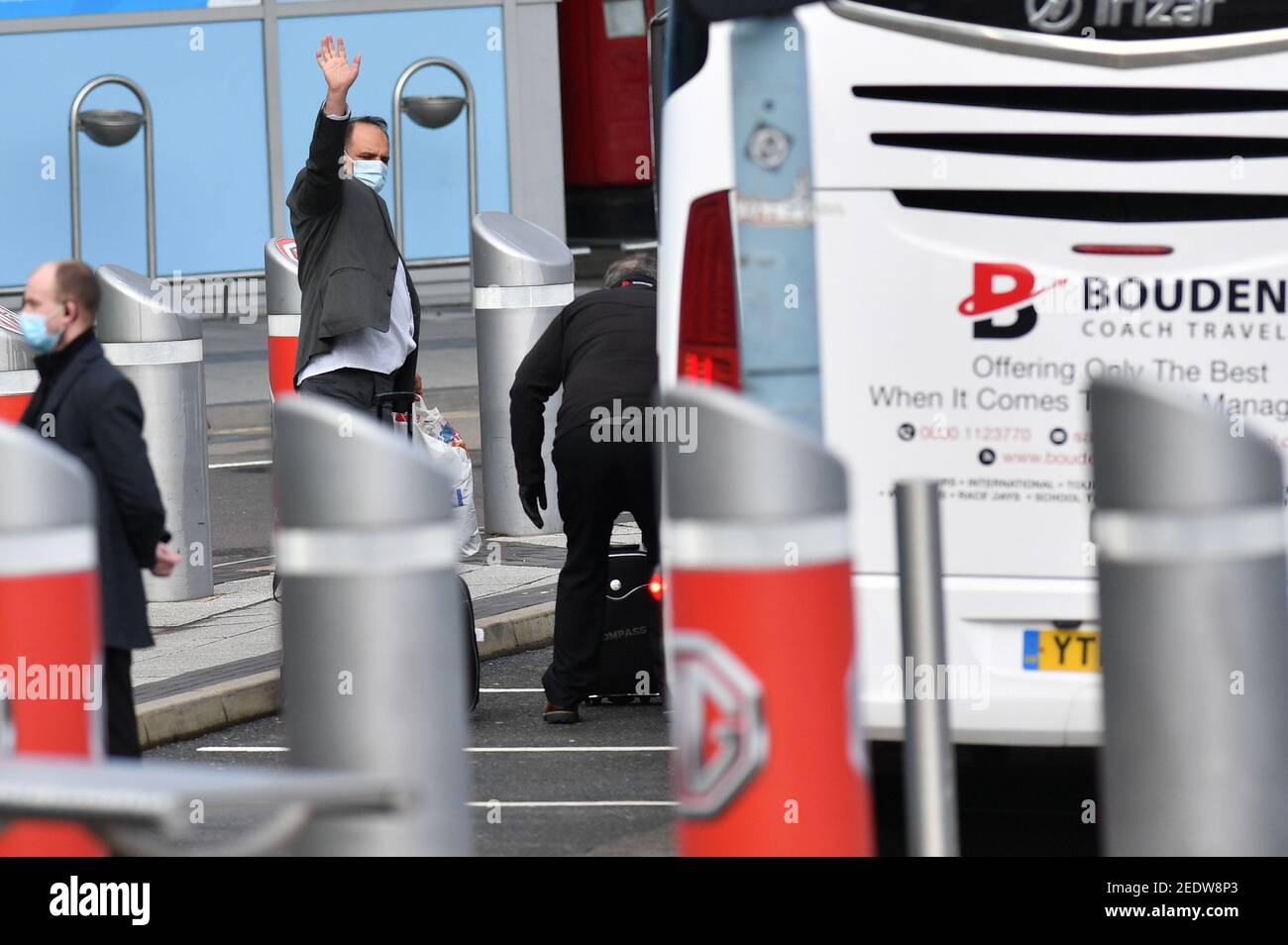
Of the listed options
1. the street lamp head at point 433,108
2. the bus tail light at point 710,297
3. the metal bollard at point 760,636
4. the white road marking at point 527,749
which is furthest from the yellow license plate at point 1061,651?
the street lamp head at point 433,108

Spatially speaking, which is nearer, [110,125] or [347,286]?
[347,286]

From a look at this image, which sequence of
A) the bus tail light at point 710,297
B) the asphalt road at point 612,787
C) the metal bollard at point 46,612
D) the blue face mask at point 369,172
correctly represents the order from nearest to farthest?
the metal bollard at point 46,612 < the bus tail light at point 710,297 < the asphalt road at point 612,787 < the blue face mask at point 369,172

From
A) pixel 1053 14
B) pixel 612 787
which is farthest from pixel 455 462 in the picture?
pixel 1053 14

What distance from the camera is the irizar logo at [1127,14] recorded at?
16.9 ft

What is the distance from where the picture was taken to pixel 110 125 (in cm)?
1443

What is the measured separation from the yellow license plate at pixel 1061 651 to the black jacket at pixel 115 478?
197cm

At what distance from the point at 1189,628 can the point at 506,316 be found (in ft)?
23.3

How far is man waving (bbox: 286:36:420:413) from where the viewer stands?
794 cm

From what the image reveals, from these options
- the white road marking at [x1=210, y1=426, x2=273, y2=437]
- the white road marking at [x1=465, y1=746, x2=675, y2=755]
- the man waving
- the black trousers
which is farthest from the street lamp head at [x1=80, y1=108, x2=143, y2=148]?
the white road marking at [x1=465, y1=746, x2=675, y2=755]

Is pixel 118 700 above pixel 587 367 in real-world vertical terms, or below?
below

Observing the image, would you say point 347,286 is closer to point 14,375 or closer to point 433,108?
point 14,375

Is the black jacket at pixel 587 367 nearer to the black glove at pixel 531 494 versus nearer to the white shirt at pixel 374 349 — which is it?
the black glove at pixel 531 494

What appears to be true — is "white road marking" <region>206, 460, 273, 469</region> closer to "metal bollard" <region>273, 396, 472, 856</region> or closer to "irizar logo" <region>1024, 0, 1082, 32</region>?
"irizar logo" <region>1024, 0, 1082, 32</region>

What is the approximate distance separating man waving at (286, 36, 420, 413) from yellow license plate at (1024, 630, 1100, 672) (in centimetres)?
329
